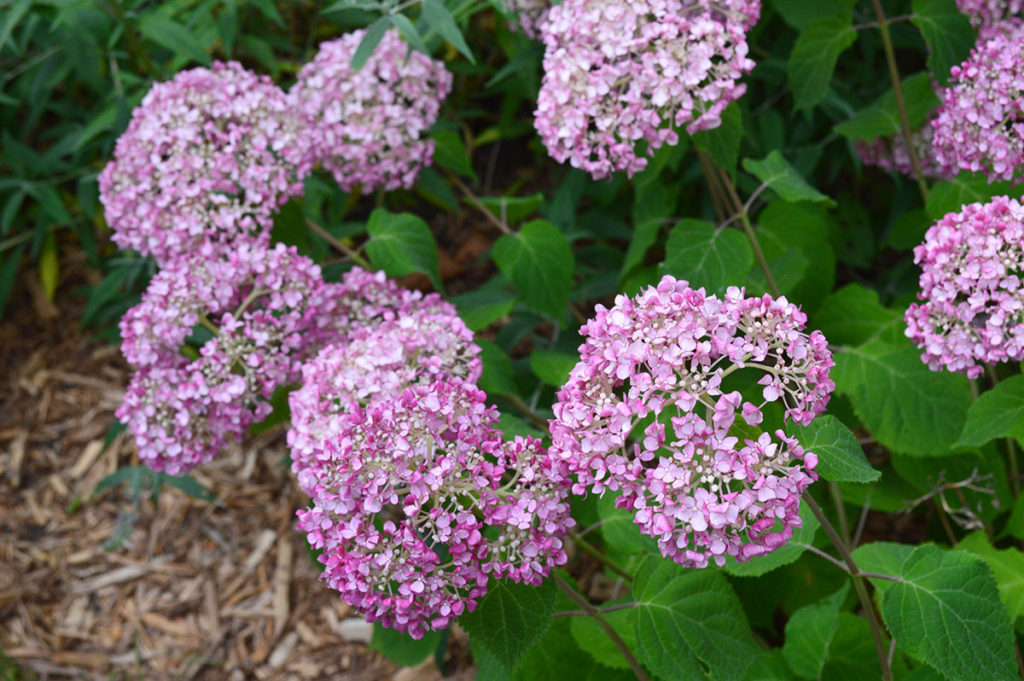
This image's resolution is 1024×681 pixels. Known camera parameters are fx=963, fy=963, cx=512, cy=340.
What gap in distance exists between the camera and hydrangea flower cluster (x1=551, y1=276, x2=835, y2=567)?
1.62 meters

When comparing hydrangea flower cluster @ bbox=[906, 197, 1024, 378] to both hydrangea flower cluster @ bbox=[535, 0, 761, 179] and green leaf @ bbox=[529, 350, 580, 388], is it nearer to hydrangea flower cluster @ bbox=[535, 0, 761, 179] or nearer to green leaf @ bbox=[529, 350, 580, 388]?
hydrangea flower cluster @ bbox=[535, 0, 761, 179]

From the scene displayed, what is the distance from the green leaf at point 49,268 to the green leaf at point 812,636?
362 cm

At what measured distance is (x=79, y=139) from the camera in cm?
363

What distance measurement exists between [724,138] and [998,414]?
3.09 ft

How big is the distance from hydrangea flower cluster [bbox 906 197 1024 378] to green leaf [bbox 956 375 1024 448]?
2.8 inches

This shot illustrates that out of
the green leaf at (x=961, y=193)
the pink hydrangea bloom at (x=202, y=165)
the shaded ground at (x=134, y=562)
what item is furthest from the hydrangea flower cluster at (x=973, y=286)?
the shaded ground at (x=134, y=562)

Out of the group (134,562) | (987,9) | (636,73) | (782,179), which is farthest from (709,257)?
(134,562)

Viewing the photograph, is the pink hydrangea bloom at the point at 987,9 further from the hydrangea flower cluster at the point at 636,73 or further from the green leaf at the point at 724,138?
the green leaf at the point at 724,138

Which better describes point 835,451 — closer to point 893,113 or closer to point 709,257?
point 709,257

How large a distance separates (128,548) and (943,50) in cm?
352

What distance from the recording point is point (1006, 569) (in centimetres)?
252

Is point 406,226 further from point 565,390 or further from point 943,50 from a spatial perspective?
point 943,50

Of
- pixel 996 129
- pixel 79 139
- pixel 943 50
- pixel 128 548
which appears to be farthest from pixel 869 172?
pixel 128 548

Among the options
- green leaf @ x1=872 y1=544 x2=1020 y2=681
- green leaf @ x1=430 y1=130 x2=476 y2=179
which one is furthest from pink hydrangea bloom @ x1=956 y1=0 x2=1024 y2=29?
green leaf @ x1=872 y1=544 x2=1020 y2=681
